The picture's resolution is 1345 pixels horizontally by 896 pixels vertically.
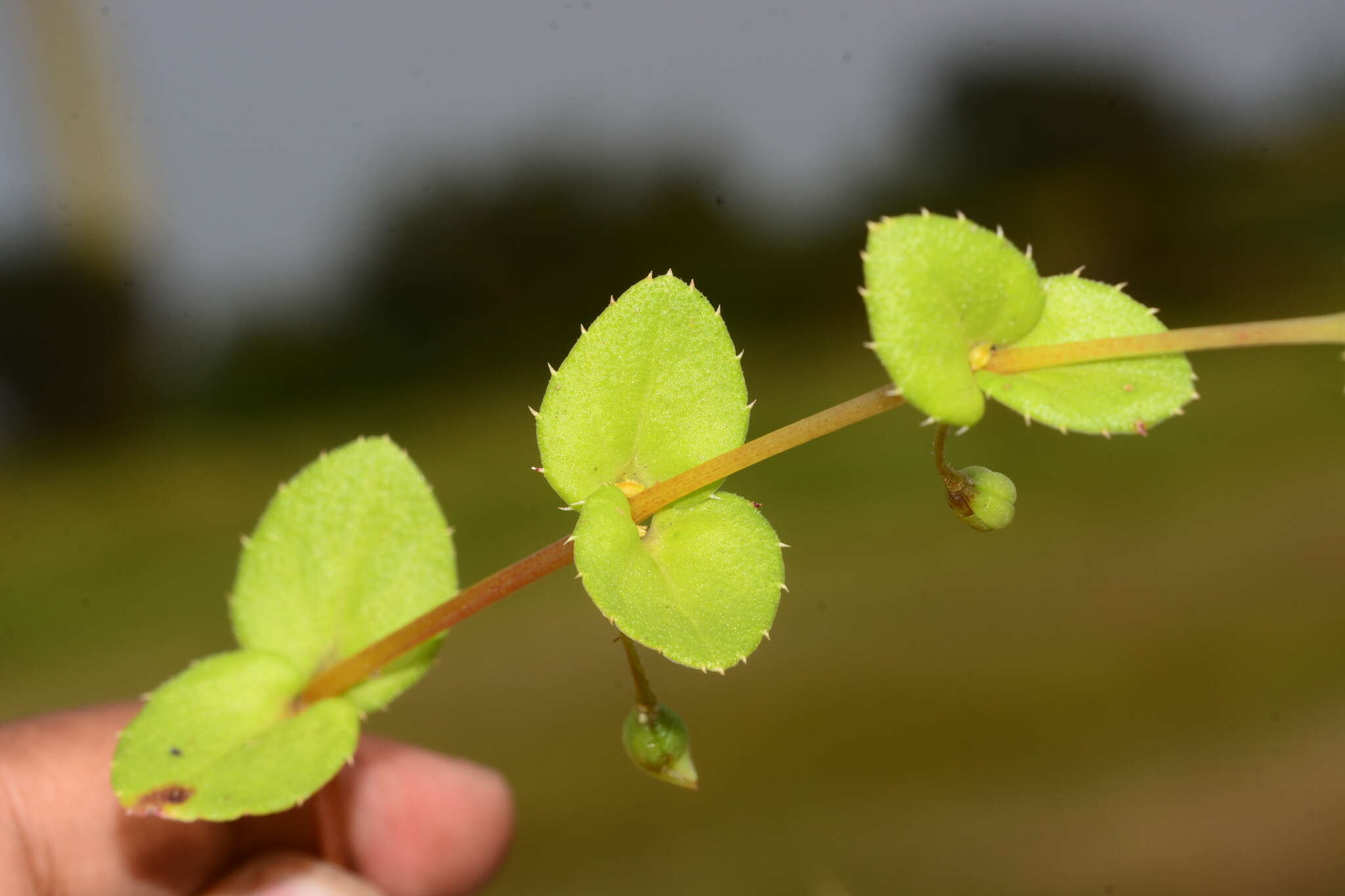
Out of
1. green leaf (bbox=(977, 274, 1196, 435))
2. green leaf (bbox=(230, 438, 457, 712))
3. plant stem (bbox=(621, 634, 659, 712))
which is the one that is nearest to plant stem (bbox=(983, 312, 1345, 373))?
green leaf (bbox=(977, 274, 1196, 435))

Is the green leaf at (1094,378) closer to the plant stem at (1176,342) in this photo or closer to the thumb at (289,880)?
the plant stem at (1176,342)

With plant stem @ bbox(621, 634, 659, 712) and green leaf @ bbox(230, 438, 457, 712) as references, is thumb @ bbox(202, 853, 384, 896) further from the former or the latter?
plant stem @ bbox(621, 634, 659, 712)

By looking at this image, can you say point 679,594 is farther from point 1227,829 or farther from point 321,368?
point 321,368

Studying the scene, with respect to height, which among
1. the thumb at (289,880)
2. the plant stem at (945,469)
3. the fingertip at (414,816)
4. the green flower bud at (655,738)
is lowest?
the fingertip at (414,816)

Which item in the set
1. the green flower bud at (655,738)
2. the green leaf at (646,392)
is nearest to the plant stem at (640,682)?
the green flower bud at (655,738)

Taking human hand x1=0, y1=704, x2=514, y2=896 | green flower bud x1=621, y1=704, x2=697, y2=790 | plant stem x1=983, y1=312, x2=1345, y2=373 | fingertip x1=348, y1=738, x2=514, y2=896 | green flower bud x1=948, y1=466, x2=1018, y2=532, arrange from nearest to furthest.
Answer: plant stem x1=983, y1=312, x2=1345, y2=373 → green flower bud x1=948, y1=466, x2=1018, y2=532 → green flower bud x1=621, y1=704, x2=697, y2=790 → human hand x1=0, y1=704, x2=514, y2=896 → fingertip x1=348, y1=738, x2=514, y2=896

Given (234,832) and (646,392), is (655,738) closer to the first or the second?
(646,392)
